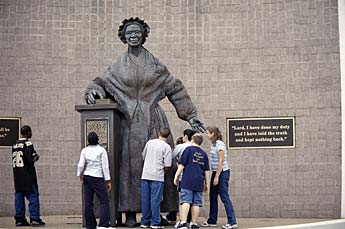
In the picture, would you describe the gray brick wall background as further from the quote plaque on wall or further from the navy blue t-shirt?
the navy blue t-shirt

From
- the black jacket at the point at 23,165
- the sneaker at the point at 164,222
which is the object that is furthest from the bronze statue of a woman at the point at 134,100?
the black jacket at the point at 23,165

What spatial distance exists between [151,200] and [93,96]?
6.25 ft

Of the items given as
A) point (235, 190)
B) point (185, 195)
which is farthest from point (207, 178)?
point (235, 190)

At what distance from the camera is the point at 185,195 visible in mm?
11234

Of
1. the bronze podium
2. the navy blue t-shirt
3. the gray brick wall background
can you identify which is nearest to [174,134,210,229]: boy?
the navy blue t-shirt

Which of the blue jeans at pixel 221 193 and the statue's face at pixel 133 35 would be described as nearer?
the blue jeans at pixel 221 193

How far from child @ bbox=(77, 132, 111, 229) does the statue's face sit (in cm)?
188

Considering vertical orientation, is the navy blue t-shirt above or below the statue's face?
below

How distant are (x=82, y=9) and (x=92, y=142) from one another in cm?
606

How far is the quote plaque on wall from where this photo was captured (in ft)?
52.3

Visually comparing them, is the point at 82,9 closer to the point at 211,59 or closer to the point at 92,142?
the point at 211,59

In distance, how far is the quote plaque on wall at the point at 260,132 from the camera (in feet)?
52.3

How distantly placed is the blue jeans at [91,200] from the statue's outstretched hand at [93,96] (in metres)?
1.48

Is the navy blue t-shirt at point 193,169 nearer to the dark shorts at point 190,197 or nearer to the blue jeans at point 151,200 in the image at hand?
the dark shorts at point 190,197
